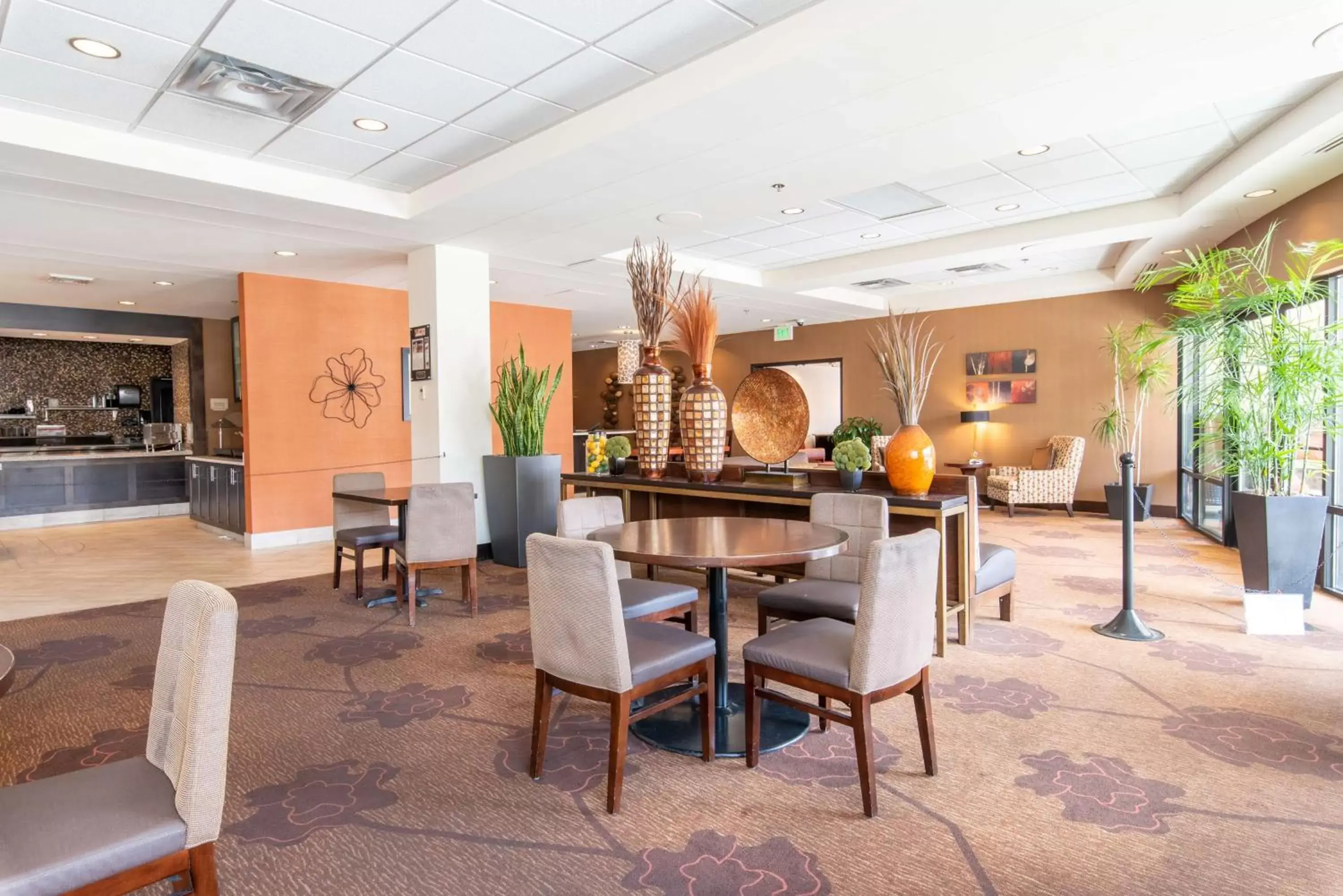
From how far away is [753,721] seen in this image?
106 inches

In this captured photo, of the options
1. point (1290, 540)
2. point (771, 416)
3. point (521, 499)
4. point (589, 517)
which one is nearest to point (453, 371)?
point (521, 499)

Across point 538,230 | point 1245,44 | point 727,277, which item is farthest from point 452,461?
point 1245,44

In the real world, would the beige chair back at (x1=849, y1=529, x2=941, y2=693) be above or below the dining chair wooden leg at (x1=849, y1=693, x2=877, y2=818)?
above

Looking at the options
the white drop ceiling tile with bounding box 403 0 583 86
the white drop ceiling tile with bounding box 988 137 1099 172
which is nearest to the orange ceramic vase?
the white drop ceiling tile with bounding box 988 137 1099 172

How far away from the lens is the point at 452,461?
6.52m

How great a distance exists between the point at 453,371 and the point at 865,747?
5027 millimetres

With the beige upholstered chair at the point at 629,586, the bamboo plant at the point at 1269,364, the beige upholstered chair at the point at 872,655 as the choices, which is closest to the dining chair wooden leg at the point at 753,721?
the beige upholstered chair at the point at 872,655

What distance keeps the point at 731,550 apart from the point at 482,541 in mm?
4418

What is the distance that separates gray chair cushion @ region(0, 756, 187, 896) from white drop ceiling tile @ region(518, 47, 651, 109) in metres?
3.24

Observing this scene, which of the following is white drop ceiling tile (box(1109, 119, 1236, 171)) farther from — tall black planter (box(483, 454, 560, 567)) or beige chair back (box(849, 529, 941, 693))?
tall black planter (box(483, 454, 560, 567))

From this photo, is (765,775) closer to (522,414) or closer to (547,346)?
(522,414)

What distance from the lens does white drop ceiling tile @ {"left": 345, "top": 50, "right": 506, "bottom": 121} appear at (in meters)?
3.60

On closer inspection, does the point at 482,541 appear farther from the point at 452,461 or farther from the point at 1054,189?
the point at 1054,189

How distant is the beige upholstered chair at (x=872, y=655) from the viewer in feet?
7.58
